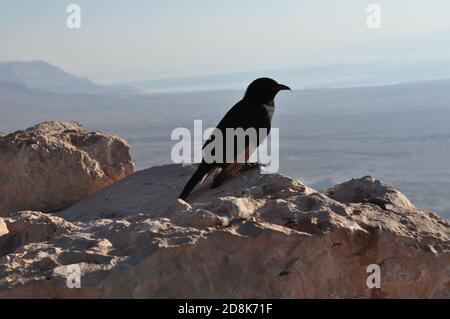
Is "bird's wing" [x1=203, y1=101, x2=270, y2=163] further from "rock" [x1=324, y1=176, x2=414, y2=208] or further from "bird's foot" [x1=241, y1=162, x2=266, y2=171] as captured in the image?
"rock" [x1=324, y1=176, x2=414, y2=208]

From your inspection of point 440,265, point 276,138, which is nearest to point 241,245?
point 440,265

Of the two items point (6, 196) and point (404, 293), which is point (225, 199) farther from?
point (6, 196)

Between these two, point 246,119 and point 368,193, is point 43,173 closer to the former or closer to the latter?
point 246,119

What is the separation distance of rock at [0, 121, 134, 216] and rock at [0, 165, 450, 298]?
2.76 metres

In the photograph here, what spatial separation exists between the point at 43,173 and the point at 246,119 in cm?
209

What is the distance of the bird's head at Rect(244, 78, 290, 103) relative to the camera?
23.9 feet

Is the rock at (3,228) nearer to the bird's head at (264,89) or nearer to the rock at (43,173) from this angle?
the rock at (43,173)

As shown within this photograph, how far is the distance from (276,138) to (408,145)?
355 inches

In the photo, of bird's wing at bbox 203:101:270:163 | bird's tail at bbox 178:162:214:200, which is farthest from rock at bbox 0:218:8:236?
bird's wing at bbox 203:101:270:163

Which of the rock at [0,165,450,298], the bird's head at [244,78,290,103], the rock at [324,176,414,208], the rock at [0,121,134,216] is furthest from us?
the bird's head at [244,78,290,103]

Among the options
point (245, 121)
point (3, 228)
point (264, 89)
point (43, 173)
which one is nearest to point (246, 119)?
point (245, 121)

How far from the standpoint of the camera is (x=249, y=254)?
3.46m

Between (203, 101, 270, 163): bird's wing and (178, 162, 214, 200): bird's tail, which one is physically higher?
(203, 101, 270, 163): bird's wing
